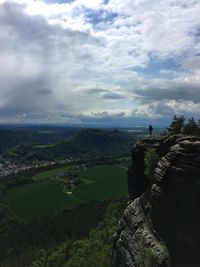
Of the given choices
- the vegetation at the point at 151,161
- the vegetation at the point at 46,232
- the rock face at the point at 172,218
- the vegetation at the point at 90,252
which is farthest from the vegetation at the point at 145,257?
the vegetation at the point at 46,232

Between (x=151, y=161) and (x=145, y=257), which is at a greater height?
(x=151, y=161)

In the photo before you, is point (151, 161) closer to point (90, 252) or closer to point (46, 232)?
point (90, 252)

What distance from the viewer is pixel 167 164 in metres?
53.0

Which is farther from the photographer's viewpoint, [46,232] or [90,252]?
[46,232]

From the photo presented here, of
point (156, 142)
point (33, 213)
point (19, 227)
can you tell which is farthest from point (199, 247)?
point (33, 213)

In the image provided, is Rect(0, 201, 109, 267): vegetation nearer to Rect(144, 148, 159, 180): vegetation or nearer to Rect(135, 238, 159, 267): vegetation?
Rect(144, 148, 159, 180): vegetation

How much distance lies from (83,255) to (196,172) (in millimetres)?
49553

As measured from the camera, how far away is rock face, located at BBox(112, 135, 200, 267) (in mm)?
49438

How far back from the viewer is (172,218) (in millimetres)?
52688

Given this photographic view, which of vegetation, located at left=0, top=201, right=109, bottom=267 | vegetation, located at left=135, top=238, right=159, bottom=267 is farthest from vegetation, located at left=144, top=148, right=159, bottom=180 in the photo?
vegetation, located at left=0, top=201, right=109, bottom=267

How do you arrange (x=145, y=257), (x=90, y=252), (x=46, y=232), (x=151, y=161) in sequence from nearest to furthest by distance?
(x=145, y=257) → (x=151, y=161) → (x=90, y=252) → (x=46, y=232)

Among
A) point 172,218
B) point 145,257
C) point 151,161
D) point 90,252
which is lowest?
point 90,252

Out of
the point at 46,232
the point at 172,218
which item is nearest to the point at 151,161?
the point at 172,218

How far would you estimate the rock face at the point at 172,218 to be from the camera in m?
49.4
